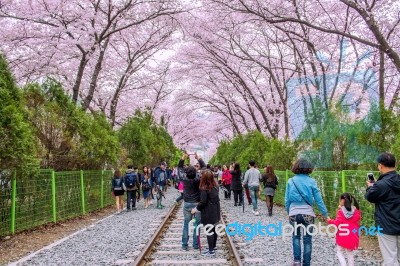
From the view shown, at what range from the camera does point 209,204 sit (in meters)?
7.53

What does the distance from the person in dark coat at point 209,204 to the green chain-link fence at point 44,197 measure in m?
4.16

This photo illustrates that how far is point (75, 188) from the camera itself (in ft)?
46.3

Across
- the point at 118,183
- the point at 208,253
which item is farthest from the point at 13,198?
the point at 118,183

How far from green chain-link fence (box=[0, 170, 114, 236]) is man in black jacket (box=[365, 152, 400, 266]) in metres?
7.39

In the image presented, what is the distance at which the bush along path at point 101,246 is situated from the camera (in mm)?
7175

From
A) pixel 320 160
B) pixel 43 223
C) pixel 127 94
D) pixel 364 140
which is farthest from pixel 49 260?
pixel 127 94

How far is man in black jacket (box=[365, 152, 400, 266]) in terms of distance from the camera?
444 cm

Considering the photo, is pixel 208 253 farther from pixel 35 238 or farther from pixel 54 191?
pixel 54 191

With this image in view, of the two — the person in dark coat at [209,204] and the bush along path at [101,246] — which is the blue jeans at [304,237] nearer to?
the person in dark coat at [209,204]

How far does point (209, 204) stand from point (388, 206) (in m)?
3.54

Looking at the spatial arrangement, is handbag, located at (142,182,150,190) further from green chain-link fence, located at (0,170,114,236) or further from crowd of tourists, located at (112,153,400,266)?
crowd of tourists, located at (112,153,400,266)

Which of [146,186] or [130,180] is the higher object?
[130,180]

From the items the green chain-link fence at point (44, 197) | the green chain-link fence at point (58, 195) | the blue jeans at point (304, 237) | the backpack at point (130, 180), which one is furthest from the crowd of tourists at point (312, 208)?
the backpack at point (130, 180)

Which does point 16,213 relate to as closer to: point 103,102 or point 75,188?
point 75,188
